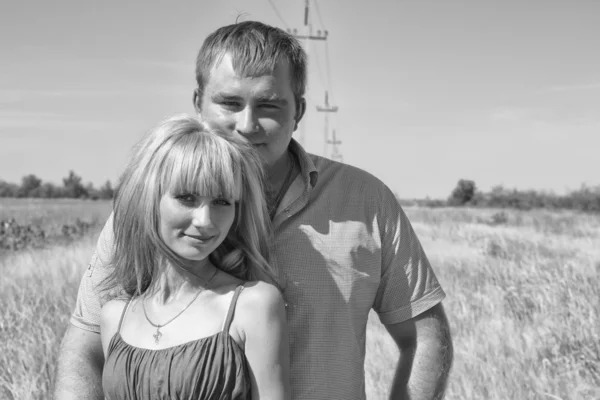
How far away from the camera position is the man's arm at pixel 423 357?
2.76 m

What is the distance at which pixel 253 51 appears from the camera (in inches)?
99.7

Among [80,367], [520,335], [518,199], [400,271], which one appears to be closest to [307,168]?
[400,271]

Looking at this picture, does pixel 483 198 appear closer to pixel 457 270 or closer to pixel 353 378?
pixel 457 270

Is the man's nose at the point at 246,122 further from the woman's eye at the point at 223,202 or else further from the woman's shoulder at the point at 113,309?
the woman's shoulder at the point at 113,309

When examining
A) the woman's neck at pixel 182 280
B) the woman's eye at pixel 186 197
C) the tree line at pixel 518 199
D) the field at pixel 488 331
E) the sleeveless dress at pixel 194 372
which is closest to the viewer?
the sleeveless dress at pixel 194 372

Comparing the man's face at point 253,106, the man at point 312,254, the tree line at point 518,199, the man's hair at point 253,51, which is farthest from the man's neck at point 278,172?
the tree line at point 518,199

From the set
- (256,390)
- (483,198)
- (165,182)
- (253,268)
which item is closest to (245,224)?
(253,268)

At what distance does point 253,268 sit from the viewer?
7.84 feet

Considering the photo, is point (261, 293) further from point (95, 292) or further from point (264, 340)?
point (95, 292)

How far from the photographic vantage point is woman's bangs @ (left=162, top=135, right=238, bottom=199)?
220cm

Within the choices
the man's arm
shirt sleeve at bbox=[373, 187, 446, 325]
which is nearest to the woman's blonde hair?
shirt sleeve at bbox=[373, 187, 446, 325]

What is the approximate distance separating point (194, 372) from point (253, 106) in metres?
0.92

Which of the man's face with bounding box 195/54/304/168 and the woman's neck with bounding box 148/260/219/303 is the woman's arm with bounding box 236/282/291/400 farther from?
the man's face with bounding box 195/54/304/168

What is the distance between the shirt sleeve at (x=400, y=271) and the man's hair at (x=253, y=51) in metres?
0.57
